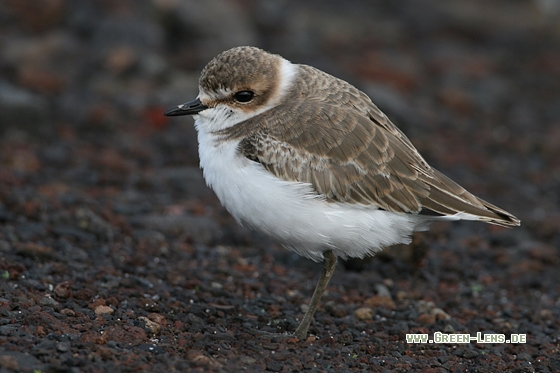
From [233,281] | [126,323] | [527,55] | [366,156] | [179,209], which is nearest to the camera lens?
[126,323]

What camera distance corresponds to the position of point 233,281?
7.20 metres

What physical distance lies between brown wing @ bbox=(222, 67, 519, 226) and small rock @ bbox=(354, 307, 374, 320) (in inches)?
44.1

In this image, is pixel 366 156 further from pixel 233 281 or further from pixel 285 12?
pixel 285 12

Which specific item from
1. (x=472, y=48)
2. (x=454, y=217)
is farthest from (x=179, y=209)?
(x=472, y=48)

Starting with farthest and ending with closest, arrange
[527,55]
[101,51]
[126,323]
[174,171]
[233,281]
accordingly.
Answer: [527,55], [101,51], [174,171], [233,281], [126,323]

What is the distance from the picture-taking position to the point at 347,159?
6.10 meters

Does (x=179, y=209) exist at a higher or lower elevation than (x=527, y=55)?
lower

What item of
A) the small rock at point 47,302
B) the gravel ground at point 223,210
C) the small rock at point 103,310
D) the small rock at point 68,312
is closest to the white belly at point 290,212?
the gravel ground at point 223,210

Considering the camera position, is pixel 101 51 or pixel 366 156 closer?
pixel 366 156

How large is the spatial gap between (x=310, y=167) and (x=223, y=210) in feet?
10.6

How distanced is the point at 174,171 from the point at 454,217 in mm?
4466

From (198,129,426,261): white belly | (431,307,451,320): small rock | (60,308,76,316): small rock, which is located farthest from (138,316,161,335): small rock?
(431,307,451,320): small rock

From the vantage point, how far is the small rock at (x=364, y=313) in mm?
6699

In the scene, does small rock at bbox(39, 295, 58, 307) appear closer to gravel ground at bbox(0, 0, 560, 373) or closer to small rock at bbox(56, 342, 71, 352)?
gravel ground at bbox(0, 0, 560, 373)
